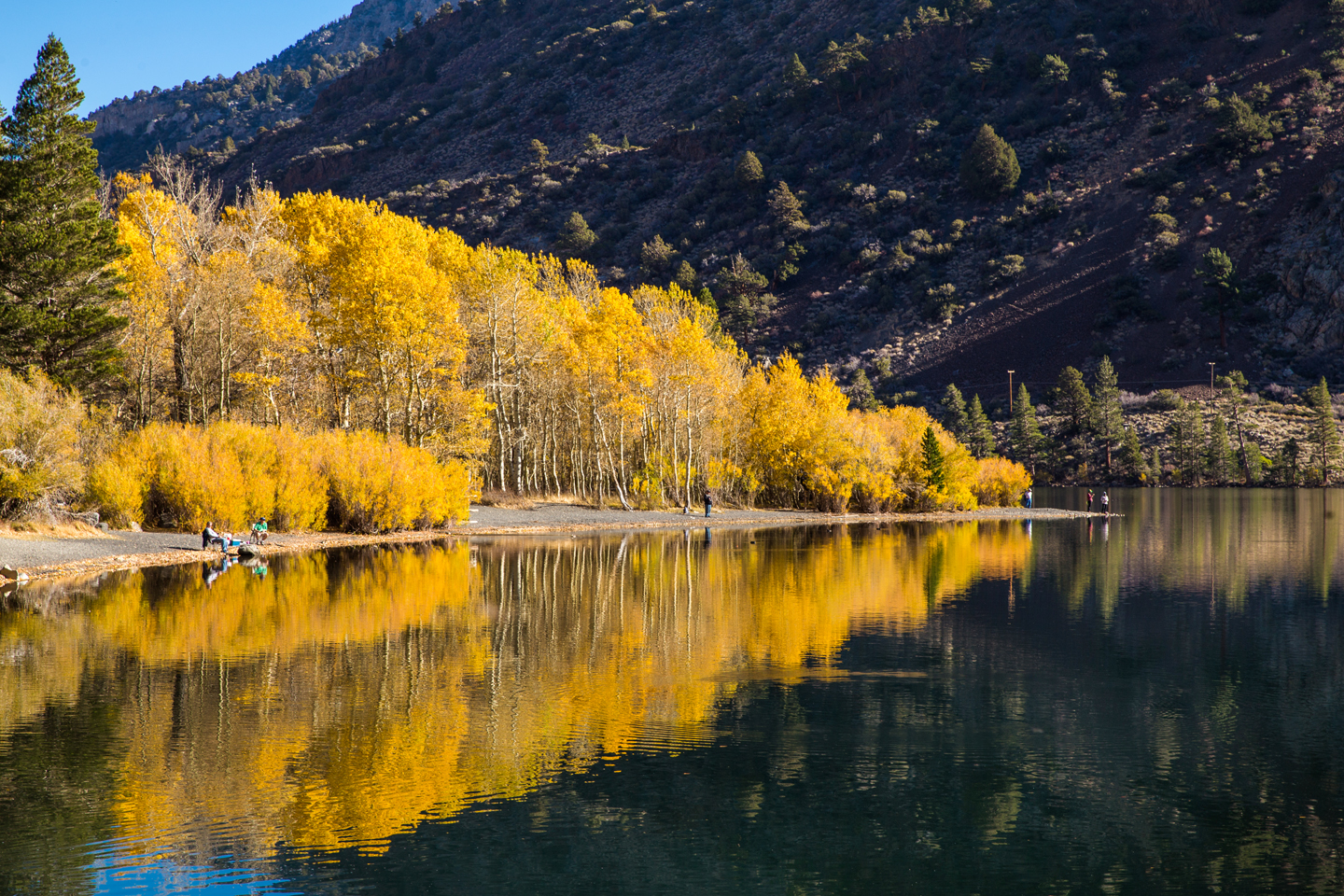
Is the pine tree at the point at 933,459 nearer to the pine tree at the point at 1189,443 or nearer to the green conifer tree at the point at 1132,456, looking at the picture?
the green conifer tree at the point at 1132,456

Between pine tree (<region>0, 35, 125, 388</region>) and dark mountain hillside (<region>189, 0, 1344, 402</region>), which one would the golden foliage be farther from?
dark mountain hillside (<region>189, 0, 1344, 402</region>)

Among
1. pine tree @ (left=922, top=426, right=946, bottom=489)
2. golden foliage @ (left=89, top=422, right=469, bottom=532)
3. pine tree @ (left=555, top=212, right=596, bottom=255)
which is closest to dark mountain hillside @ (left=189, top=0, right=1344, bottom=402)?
pine tree @ (left=555, top=212, right=596, bottom=255)

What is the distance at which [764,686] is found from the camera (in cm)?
1473

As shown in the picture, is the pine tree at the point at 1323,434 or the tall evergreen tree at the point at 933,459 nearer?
the tall evergreen tree at the point at 933,459

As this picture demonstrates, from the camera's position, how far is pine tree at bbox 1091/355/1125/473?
94500 mm

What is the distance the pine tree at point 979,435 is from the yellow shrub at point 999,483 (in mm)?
23461

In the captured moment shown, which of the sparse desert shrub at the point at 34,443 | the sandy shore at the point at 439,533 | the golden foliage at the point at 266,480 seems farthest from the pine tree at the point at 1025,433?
the sparse desert shrub at the point at 34,443

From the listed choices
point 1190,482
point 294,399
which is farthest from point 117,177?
point 1190,482

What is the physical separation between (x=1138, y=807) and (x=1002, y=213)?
412ft

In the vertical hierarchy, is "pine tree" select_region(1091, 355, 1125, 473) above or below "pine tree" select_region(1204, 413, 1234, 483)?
above

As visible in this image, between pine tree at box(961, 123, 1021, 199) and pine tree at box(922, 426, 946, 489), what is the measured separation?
79042 millimetres

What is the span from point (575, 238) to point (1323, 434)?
266 feet

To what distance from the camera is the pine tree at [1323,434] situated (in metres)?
88.9

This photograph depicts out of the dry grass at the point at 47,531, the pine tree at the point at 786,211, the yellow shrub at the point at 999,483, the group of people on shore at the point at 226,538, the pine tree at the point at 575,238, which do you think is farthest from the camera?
the pine tree at the point at 786,211
